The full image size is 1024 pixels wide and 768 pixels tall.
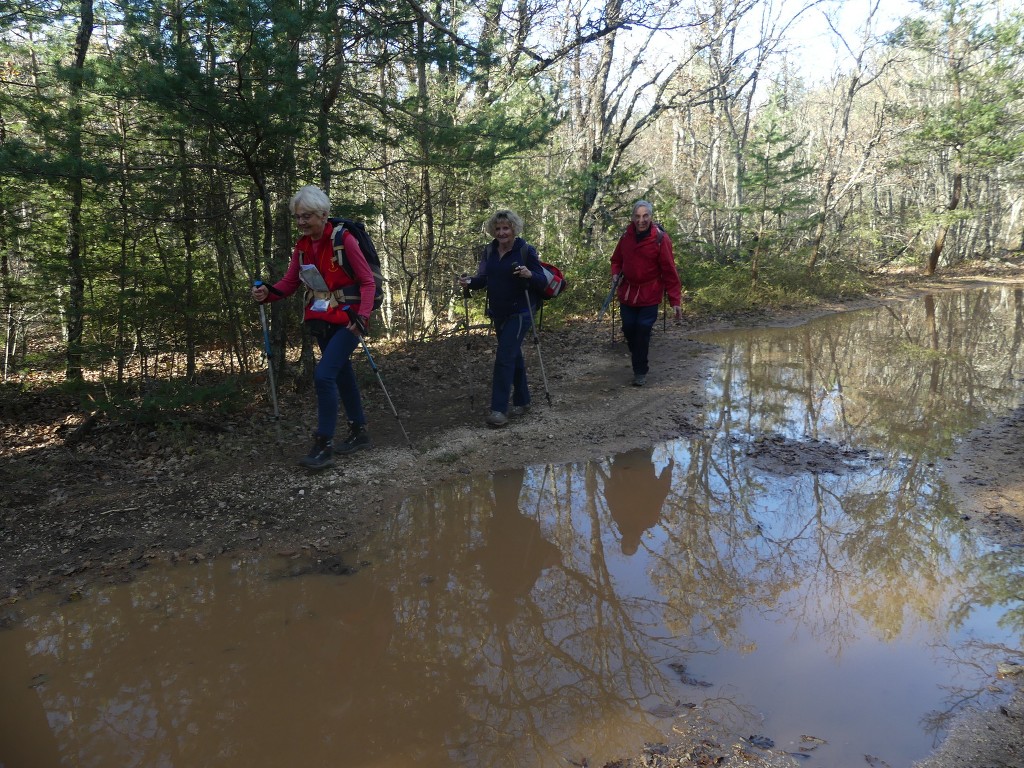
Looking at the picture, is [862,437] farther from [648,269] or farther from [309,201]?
[309,201]

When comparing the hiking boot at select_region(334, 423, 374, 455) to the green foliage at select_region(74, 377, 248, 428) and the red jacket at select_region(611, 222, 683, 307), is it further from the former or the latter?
the red jacket at select_region(611, 222, 683, 307)

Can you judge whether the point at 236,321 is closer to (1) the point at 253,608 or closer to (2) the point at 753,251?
(1) the point at 253,608

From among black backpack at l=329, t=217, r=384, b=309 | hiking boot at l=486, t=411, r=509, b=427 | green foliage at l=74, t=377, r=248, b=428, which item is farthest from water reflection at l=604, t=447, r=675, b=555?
green foliage at l=74, t=377, r=248, b=428

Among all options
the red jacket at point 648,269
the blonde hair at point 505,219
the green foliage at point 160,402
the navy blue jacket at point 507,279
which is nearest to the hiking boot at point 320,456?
the green foliage at point 160,402

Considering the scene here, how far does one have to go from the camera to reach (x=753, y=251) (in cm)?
1638

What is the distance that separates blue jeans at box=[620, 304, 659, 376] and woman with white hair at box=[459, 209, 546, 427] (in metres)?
1.81

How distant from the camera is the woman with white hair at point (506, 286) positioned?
6184 mm

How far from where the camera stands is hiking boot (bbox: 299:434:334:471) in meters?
5.27

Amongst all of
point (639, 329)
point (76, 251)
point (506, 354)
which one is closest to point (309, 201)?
point (506, 354)

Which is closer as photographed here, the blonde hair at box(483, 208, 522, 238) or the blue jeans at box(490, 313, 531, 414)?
the blonde hair at box(483, 208, 522, 238)

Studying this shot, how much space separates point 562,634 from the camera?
3.31m

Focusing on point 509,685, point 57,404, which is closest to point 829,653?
point 509,685

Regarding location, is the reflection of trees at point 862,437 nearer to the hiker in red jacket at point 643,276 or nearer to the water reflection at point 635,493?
the water reflection at point 635,493

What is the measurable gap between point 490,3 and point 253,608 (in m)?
8.95
